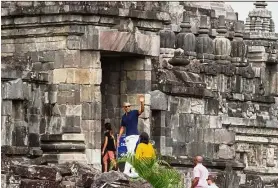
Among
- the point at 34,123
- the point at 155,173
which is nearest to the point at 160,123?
the point at 34,123

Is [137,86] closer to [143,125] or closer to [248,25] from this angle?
[143,125]

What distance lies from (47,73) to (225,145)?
6488 mm

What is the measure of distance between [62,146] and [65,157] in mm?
226

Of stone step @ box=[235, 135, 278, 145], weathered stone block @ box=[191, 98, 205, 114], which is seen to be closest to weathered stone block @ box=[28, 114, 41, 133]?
weathered stone block @ box=[191, 98, 205, 114]

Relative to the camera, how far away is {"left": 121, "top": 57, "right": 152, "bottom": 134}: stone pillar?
140 feet

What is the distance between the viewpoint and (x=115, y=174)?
33.5m

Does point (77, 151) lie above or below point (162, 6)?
below

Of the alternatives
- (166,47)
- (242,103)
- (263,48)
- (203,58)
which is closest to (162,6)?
(166,47)

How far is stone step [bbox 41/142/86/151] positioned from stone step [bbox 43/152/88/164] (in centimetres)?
11

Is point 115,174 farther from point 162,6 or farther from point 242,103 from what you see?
point 242,103

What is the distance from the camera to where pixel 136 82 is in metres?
42.9

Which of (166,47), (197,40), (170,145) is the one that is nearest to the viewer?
(170,145)

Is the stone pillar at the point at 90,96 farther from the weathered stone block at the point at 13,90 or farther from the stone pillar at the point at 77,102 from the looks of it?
the weathered stone block at the point at 13,90

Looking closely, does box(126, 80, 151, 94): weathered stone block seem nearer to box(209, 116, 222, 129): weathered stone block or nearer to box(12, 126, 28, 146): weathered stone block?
box(12, 126, 28, 146): weathered stone block
